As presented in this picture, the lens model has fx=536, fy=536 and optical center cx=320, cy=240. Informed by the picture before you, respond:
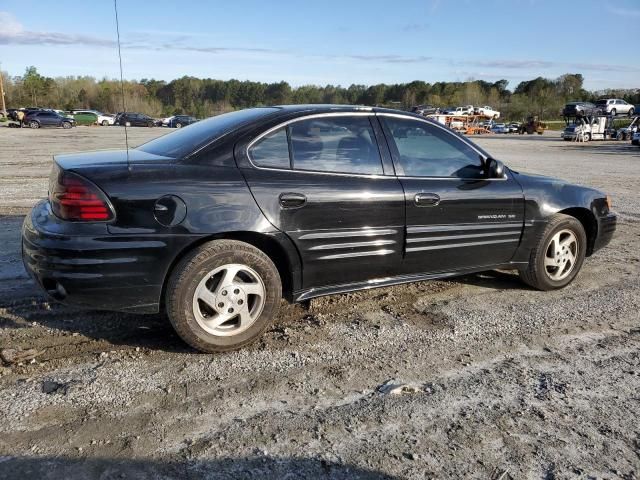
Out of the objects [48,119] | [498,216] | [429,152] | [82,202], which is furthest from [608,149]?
[48,119]

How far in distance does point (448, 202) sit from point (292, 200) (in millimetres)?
1355

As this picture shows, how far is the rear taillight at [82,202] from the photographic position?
126 inches

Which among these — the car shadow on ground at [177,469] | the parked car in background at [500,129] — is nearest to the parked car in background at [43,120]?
the parked car in background at [500,129]

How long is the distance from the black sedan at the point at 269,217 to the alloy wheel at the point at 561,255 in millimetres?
186

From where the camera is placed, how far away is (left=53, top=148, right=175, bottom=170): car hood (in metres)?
3.43

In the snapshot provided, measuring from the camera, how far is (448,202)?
4.26 metres

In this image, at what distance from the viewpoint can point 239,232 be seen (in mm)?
3533

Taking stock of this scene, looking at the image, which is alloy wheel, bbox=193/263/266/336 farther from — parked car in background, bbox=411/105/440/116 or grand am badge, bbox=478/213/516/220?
parked car in background, bbox=411/105/440/116

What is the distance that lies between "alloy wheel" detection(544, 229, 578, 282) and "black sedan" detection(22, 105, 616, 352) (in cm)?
19

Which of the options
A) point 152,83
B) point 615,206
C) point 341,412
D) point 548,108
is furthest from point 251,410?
point 152,83

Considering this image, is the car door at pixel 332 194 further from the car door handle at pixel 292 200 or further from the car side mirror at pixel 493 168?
the car side mirror at pixel 493 168

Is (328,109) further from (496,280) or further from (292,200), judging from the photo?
(496,280)

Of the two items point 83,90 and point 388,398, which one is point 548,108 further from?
point 388,398

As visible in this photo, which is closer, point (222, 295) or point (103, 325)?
point (222, 295)
